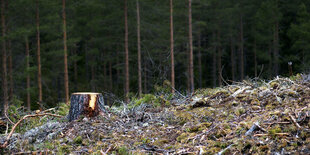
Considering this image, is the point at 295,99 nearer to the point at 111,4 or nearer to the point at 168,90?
the point at 168,90

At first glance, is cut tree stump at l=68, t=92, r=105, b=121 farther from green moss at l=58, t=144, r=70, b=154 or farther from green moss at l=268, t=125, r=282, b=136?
green moss at l=268, t=125, r=282, b=136

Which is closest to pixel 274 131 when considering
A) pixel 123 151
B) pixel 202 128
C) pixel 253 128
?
pixel 253 128

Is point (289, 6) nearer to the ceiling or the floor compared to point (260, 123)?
nearer to the ceiling

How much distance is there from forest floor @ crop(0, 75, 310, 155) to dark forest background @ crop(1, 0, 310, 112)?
995cm

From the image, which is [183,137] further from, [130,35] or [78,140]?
[130,35]

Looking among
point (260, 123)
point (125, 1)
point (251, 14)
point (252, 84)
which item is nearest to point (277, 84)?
point (252, 84)

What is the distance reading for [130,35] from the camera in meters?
22.4

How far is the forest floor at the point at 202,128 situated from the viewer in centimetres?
358

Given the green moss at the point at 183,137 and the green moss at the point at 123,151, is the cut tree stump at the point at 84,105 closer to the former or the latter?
the green moss at the point at 123,151

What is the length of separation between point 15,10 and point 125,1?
651 centimetres

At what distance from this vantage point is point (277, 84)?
5477 millimetres

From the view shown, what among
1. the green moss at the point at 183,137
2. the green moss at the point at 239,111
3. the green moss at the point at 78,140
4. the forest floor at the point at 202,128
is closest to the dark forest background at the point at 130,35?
the forest floor at the point at 202,128

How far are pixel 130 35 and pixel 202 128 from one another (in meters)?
18.6

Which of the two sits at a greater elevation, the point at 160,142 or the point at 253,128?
the point at 253,128
